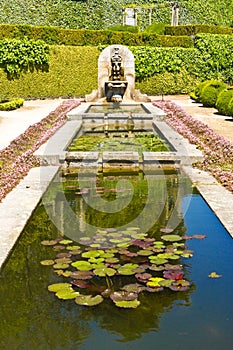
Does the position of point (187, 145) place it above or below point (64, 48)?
below

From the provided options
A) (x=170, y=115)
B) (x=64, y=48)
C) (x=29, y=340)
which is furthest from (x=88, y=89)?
(x=29, y=340)

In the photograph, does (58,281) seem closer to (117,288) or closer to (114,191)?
(117,288)

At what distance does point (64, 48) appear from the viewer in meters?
20.8

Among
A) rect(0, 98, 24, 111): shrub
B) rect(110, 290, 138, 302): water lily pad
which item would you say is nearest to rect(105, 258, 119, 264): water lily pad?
rect(110, 290, 138, 302): water lily pad

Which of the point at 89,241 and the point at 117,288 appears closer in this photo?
the point at 117,288

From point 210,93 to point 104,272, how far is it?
47.2ft

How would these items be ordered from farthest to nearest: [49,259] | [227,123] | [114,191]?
[227,123]
[114,191]
[49,259]

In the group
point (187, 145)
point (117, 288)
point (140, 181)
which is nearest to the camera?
point (117, 288)

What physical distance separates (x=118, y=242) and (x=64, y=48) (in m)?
18.1

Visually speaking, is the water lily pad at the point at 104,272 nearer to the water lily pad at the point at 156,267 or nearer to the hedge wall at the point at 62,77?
the water lily pad at the point at 156,267

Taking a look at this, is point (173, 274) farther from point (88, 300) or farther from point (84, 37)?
point (84, 37)

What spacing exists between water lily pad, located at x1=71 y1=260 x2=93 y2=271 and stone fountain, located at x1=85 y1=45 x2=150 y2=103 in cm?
1366

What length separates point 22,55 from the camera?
19.8 meters

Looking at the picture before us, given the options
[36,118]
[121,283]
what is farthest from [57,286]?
[36,118]
